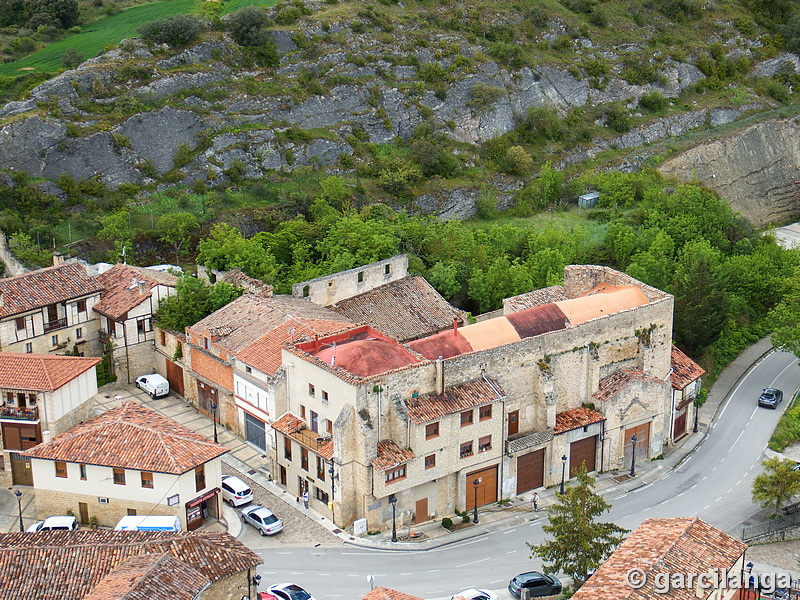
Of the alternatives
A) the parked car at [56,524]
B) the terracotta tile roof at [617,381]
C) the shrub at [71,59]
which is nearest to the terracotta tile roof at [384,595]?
the parked car at [56,524]

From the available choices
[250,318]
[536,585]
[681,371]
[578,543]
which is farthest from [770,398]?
[250,318]

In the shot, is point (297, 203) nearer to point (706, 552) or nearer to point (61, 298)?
point (61, 298)

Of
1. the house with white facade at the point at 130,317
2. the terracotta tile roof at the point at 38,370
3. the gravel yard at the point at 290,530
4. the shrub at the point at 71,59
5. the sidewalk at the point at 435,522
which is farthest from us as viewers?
the shrub at the point at 71,59

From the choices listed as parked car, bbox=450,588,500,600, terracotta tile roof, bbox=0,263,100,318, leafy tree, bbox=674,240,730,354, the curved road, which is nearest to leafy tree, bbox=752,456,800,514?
the curved road

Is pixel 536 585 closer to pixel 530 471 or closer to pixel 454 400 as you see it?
pixel 454 400

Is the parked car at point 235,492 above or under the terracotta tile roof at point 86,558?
under

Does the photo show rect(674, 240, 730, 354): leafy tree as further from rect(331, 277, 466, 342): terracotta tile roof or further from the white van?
the white van

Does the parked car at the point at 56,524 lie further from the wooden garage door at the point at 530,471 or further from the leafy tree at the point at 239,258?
the leafy tree at the point at 239,258
